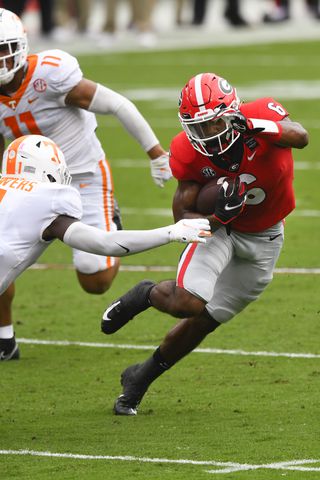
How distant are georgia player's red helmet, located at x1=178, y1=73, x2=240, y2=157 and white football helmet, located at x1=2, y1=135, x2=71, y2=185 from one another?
65cm

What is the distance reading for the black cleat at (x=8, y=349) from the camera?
8484 millimetres

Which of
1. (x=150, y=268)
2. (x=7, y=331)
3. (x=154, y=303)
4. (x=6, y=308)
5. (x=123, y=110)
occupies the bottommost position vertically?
(x=150, y=268)

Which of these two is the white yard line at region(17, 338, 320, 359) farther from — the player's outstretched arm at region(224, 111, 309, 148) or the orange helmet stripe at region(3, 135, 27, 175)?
the orange helmet stripe at region(3, 135, 27, 175)

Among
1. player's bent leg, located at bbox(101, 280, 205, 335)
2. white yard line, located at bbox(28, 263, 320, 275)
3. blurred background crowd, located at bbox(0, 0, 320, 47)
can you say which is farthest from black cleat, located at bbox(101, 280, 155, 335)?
blurred background crowd, located at bbox(0, 0, 320, 47)

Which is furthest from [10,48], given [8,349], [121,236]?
[121,236]

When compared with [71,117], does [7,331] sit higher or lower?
lower

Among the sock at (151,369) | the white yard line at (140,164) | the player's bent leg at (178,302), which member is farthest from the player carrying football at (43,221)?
the white yard line at (140,164)

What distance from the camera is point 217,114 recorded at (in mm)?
6762

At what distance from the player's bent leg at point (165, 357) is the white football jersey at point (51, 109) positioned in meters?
1.86

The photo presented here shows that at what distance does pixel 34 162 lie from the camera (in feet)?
22.1

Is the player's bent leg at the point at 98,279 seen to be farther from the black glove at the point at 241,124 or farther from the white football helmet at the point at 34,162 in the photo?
the black glove at the point at 241,124

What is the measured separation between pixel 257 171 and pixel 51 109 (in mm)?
1982

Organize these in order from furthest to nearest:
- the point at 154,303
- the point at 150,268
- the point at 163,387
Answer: the point at 150,268
the point at 163,387
the point at 154,303

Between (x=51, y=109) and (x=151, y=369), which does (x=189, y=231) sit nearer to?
(x=151, y=369)
